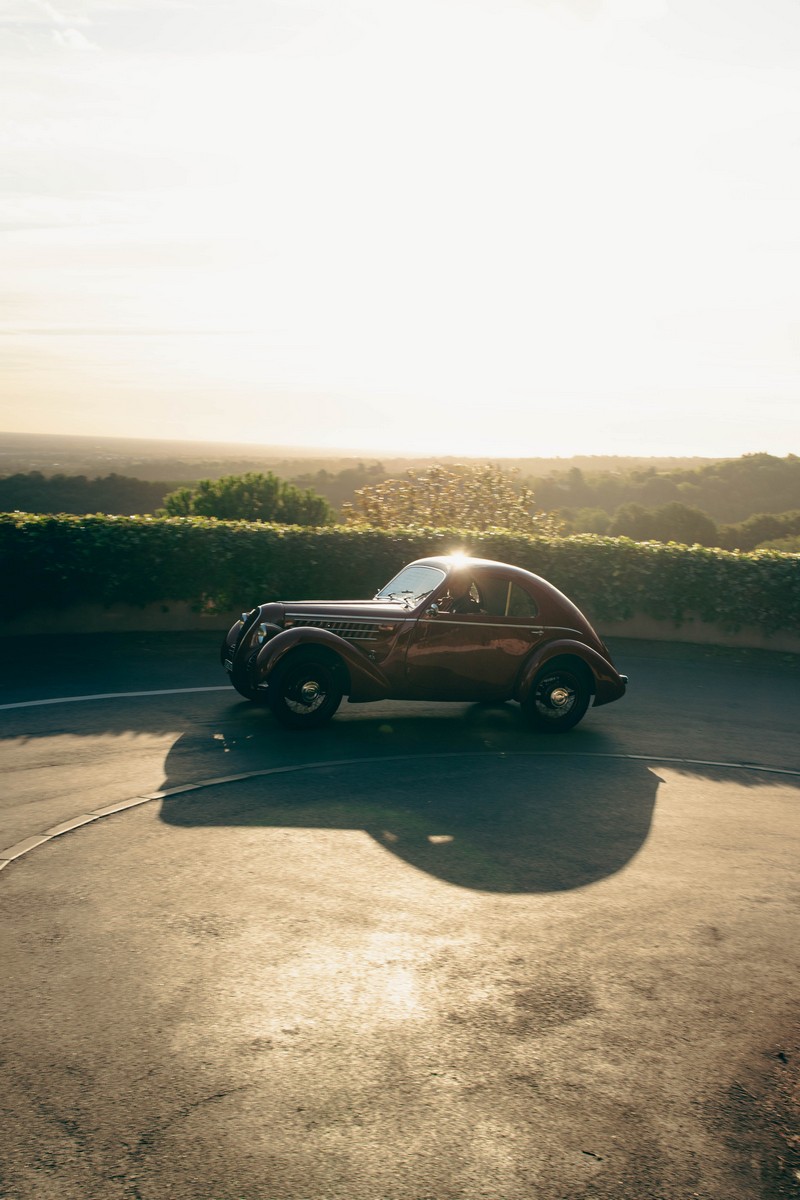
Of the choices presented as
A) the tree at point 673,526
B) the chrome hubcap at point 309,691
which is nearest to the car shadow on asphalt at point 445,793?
the chrome hubcap at point 309,691

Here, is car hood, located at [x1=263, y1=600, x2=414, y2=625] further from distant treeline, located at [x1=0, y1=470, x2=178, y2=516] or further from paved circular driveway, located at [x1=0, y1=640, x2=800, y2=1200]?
distant treeline, located at [x1=0, y1=470, x2=178, y2=516]

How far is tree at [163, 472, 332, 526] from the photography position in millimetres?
67438

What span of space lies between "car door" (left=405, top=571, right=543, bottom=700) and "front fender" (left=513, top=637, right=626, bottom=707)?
4.5 inches

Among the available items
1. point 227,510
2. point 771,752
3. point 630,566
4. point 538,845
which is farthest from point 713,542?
point 538,845

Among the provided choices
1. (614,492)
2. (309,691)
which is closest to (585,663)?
(309,691)

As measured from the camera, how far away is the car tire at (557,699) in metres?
11.2

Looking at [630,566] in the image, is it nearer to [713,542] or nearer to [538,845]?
[538,845]

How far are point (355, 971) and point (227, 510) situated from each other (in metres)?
64.0

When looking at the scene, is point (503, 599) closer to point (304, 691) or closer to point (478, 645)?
point (478, 645)

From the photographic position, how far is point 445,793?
29.0 ft

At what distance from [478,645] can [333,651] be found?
5.32 feet

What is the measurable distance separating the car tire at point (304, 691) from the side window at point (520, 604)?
6.98ft

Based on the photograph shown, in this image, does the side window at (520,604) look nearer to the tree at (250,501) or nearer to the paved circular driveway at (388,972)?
the paved circular driveway at (388,972)

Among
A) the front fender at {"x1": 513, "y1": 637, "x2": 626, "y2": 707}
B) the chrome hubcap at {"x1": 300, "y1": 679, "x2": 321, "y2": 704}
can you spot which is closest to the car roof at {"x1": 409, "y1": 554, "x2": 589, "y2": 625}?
the front fender at {"x1": 513, "y1": 637, "x2": 626, "y2": 707}
